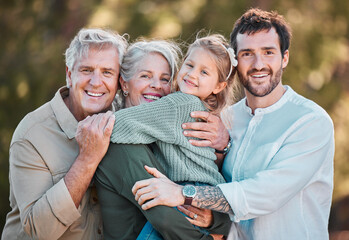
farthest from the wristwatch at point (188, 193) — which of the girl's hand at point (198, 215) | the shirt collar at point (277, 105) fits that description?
the shirt collar at point (277, 105)

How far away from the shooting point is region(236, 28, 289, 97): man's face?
272cm

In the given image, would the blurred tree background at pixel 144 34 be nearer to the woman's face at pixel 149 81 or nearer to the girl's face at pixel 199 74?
the woman's face at pixel 149 81

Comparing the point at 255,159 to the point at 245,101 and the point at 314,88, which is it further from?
the point at 314,88

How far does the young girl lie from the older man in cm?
17

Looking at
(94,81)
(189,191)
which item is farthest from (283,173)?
(94,81)

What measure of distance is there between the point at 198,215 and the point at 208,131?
50cm

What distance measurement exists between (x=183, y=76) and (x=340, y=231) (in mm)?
6458

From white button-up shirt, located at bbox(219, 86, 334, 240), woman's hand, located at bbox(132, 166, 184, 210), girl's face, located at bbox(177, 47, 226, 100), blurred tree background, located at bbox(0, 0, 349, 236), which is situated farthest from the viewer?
blurred tree background, located at bbox(0, 0, 349, 236)

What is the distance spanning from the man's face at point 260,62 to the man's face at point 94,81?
82 cm

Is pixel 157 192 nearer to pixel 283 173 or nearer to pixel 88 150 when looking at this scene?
pixel 88 150

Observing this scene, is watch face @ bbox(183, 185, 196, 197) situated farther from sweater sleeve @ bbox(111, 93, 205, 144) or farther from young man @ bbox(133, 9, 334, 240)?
sweater sleeve @ bbox(111, 93, 205, 144)

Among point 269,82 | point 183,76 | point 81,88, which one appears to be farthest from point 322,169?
point 81,88

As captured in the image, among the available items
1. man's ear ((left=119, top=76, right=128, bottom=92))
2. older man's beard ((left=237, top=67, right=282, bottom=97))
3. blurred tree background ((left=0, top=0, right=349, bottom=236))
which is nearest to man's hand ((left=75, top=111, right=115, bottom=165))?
man's ear ((left=119, top=76, right=128, bottom=92))

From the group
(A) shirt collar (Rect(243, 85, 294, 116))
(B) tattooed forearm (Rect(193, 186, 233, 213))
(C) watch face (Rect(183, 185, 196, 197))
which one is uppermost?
(A) shirt collar (Rect(243, 85, 294, 116))
